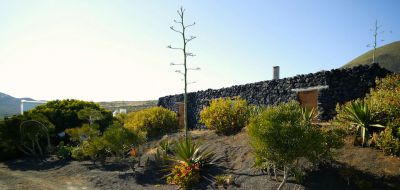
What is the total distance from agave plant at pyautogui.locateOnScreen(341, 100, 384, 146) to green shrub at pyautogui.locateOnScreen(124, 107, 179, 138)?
11.5 m

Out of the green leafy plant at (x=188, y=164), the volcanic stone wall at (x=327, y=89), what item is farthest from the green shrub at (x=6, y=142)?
the volcanic stone wall at (x=327, y=89)

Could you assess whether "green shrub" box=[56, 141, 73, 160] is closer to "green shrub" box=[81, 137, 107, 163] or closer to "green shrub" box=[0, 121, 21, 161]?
"green shrub" box=[81, 137, 107, 163]

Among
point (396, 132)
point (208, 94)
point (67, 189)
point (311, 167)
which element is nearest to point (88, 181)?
point (67, 189)

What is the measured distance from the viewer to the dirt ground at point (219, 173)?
8844 millimetres

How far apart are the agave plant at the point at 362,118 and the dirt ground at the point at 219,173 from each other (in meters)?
0.59

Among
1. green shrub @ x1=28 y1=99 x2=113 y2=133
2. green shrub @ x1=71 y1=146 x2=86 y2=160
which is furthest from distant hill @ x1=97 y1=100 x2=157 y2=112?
green shrub @ x1=71 y1=146 x2=86 y2=160

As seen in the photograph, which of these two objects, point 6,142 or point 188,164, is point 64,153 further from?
point 188,164

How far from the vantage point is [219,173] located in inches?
450

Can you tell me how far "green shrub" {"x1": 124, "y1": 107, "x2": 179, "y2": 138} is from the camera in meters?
19.8

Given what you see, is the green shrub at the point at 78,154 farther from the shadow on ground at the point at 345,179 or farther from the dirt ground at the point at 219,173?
the shadow on ground at the point at 345,179

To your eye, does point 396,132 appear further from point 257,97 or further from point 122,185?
point 257,97

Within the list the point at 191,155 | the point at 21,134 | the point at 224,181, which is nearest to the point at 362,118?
the point at 224,181

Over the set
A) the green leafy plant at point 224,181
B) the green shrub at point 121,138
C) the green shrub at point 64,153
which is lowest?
the green shrub at point 64,153

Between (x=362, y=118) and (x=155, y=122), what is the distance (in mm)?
12220
